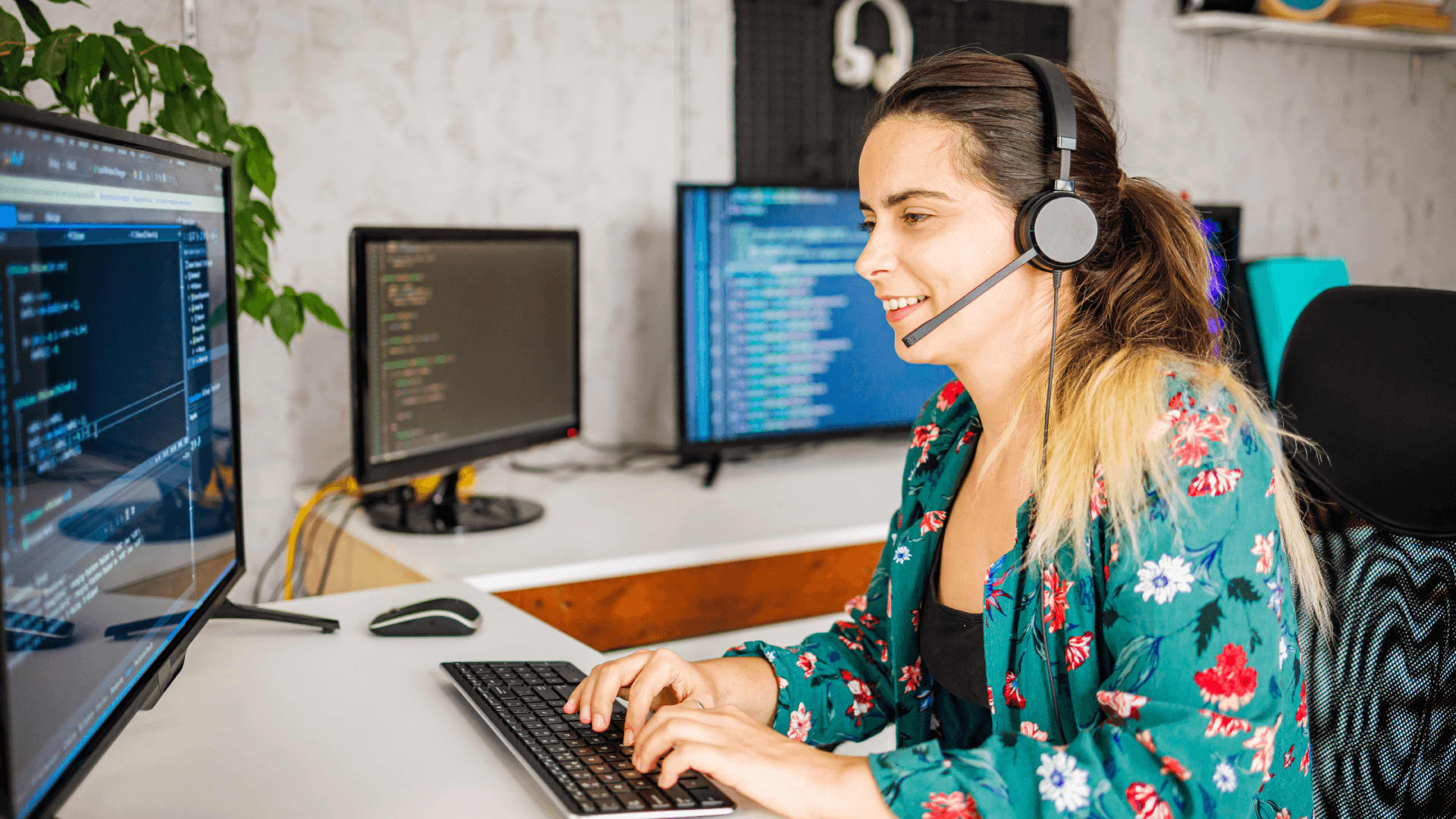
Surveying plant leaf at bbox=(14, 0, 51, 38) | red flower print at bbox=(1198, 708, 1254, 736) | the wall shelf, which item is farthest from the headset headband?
the wall shelf

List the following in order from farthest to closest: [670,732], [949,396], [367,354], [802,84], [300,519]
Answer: [802,84], [300,519], [367,354], [949,396], [670,732]

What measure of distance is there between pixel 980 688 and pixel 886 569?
0.20 m

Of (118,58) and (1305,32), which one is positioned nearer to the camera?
(118,58)

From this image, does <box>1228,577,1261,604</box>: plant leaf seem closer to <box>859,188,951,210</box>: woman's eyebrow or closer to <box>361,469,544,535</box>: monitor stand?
<box>859,188,951,210</box>: woman's eyebrow

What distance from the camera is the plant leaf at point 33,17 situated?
3.50 ft

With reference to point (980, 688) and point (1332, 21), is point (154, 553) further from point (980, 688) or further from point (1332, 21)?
point (1332, 21)

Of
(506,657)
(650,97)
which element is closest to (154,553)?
(506,657)

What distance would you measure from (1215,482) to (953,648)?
1.05ft

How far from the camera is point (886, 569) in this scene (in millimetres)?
1169

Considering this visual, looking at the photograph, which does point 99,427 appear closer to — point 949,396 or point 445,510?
point 949,396

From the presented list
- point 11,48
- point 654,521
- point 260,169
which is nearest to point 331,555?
point 654,521

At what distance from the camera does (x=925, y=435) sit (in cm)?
120

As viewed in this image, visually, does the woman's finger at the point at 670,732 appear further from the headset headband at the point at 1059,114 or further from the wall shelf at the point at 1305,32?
the wall shelf at the point at 1305,32

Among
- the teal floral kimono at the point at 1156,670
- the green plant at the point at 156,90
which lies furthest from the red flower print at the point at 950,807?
the green plant at the point at 156,90
